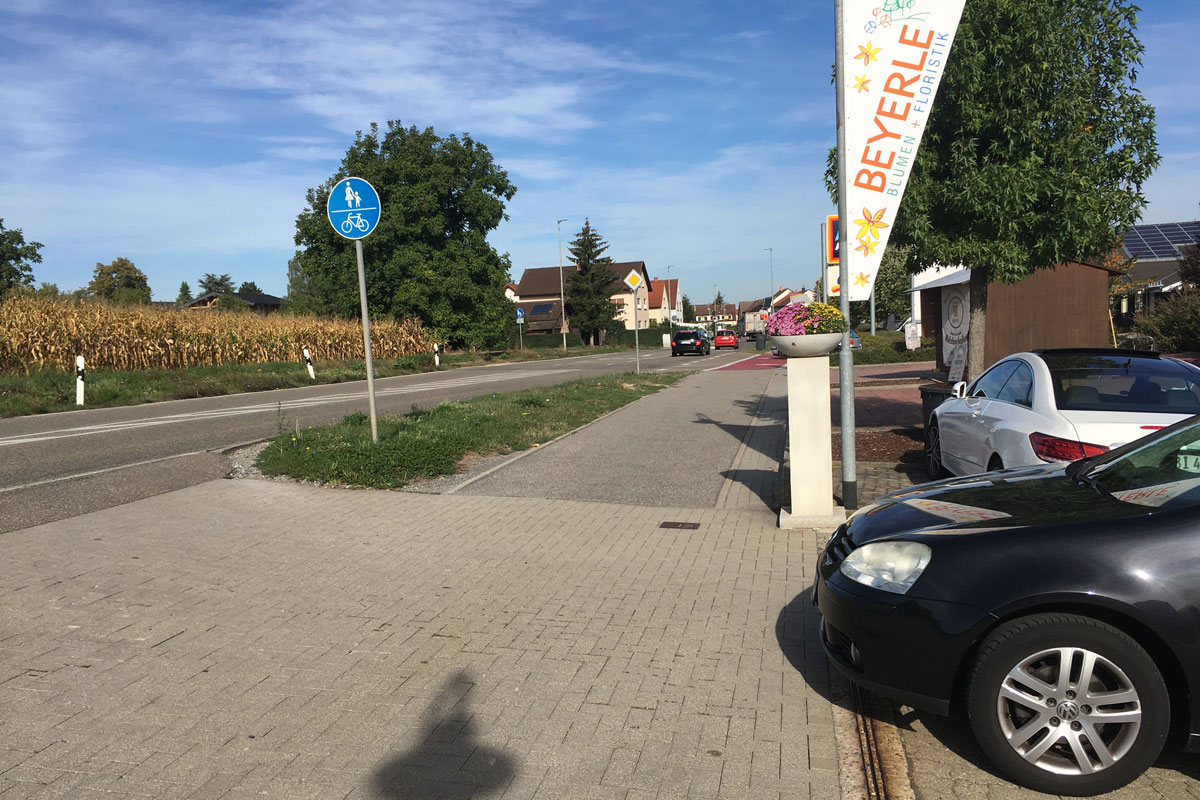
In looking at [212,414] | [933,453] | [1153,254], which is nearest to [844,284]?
[933,453]

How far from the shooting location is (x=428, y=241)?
47.4 metres

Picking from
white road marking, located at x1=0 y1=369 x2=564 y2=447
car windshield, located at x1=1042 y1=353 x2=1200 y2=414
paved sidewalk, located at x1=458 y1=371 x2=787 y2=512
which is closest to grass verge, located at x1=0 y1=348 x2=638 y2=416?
white road marking, located at x1=0 y1=369 x2=564 y2=447

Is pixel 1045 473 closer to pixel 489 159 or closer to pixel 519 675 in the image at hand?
pixel 519 675

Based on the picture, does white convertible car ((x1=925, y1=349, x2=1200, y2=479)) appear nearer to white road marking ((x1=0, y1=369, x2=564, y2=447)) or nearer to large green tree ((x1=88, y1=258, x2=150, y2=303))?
white road marking ((x1=0, y1=369, x2=564, y2=447))

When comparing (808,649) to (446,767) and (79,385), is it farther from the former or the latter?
(79,385)

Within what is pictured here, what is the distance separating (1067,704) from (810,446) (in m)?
4.00

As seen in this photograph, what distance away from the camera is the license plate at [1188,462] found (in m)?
3.48

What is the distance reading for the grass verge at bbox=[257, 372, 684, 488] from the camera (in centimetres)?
888

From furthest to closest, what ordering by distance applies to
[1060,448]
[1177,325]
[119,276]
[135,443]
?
[119,276]
[1177,325]
[135,443]
[1060,448]

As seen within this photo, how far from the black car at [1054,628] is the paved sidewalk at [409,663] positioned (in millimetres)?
556

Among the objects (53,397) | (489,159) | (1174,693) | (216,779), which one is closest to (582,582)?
(216,779)

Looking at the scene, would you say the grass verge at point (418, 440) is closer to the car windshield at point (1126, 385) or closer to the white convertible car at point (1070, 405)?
the white convertible car at point (1070, 405)

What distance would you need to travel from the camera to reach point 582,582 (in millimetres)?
5508

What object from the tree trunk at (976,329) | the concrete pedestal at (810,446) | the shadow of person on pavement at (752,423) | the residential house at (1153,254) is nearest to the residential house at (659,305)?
the residential house at (1153,254)
